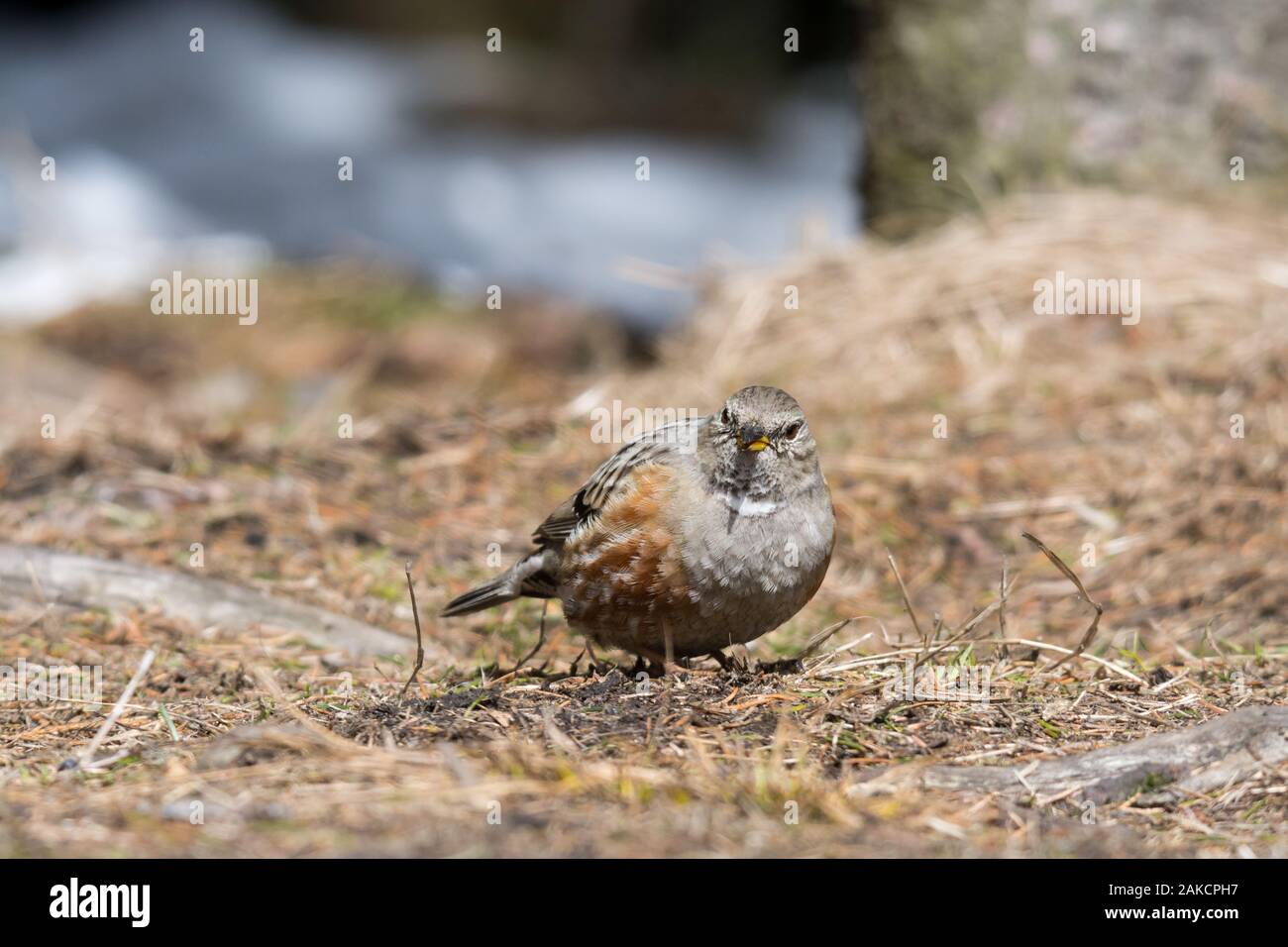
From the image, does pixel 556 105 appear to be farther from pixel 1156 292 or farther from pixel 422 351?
pixel 1156 292

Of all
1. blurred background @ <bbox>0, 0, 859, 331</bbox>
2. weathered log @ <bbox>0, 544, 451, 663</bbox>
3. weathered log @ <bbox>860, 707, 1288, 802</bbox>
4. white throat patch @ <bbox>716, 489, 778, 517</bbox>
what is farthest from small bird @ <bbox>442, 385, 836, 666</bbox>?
blurred background @ <bbox>0, 0, 859, 331</bbox>

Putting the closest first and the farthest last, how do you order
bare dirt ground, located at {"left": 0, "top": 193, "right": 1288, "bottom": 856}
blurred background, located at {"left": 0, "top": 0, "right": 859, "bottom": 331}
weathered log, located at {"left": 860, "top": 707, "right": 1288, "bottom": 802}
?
bare dirt ground, located at {"left": 0, "top": 193, "right": 1288, "bottom": 856}, weathered log, located at {"left": 860, "top": 707, "right": 1288, "bottom": 802}, blurred background, located at {"left": 0, "top": 0, "right": 859, "bottom": 331}

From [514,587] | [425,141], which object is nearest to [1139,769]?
[514,587]

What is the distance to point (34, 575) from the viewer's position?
566cm

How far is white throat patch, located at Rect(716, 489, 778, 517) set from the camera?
16.1ft

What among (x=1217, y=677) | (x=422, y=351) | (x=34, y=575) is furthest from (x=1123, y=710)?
(x=422, y=351)

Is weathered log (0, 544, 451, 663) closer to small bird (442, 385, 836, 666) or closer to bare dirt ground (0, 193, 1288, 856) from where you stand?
bare dirt ground (0, 193, 1288, 856)

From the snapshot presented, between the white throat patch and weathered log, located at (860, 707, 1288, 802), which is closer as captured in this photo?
weathered log, located at (860, 707, 1288, 802)

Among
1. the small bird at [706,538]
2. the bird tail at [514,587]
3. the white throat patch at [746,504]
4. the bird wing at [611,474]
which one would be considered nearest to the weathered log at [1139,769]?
the small bird at [706,538]

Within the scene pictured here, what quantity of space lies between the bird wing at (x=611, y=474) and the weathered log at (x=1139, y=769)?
5.94 ft

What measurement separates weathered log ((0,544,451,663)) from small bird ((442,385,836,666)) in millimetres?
890

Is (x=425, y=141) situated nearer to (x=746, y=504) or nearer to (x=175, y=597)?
(x=175, y=597)

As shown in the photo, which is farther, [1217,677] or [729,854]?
[1217,677]
